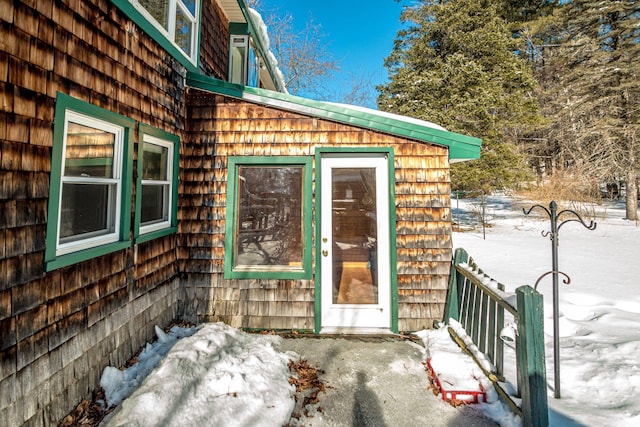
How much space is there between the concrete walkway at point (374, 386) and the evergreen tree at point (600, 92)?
54.0 ft

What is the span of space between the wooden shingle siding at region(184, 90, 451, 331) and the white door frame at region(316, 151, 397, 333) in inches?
5.2

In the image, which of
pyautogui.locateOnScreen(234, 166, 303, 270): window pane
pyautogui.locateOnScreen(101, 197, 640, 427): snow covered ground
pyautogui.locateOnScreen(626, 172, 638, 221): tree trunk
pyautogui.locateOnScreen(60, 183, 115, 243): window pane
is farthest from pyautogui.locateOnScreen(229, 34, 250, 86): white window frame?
pyautogui.locateOnScreen(626, 172, 638, 221): tree trunk

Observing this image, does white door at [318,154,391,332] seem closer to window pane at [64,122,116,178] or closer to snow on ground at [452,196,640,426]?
snow on ground at [452,196,640,426]

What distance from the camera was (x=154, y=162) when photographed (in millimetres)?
3492

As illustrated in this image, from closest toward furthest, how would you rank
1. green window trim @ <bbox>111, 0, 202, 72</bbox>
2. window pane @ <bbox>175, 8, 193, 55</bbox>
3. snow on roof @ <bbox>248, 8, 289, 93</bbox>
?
green window trim @ <bbox>111, 0, 202, 72</bbox>, window pane @ <bbox>175, 8, 193, 55</bbox>, snow on roof @ <bbox>248, 8, 289, 93</bbox>

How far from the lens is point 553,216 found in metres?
2.70

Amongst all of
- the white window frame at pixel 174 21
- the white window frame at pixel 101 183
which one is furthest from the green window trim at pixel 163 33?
the white window frame at pixel 101 183

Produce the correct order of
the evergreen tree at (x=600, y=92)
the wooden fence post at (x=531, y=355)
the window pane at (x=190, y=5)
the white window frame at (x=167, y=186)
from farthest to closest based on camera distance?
1. the evergreen tree at (x=600, y=92)
2. the window pane at (x=190, y=5)
3. the white window frame at (x=167, y=186)
4. the wooden fence post at (x=531, y=355)

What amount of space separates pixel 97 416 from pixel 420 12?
59.7 feet

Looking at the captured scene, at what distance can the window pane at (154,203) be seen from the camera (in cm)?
337

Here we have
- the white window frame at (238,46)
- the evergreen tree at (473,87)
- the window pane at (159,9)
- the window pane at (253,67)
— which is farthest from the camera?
the evergreen tree at (473,87)

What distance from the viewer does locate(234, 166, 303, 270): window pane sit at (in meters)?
3.94

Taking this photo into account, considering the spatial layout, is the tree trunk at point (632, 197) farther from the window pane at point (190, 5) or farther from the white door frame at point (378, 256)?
the window pane at point (190, 5)

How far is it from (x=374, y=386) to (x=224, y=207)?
2668mm
